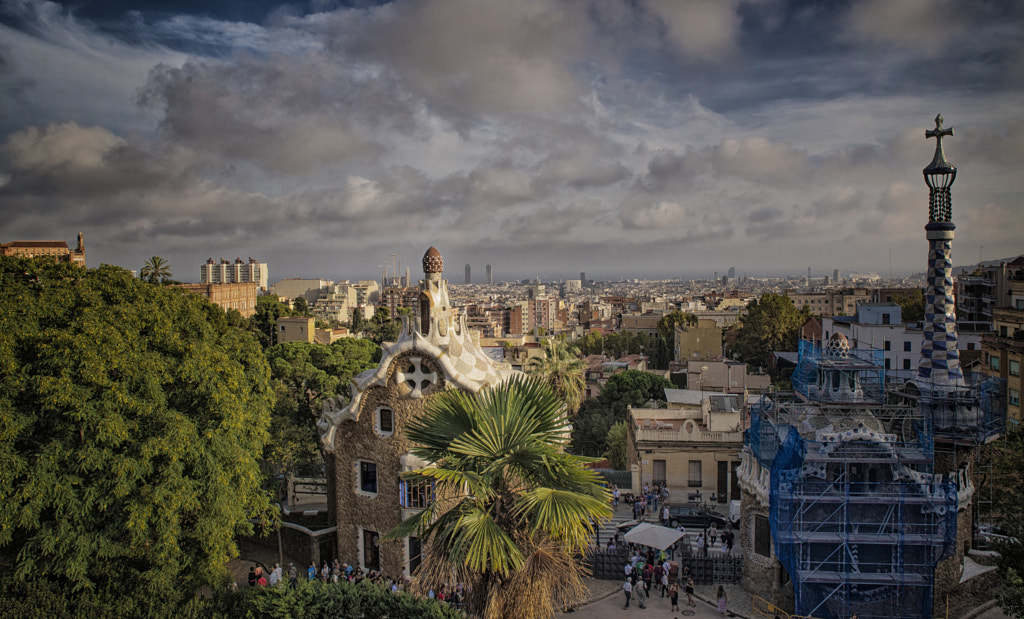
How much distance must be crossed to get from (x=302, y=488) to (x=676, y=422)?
65.3 feet

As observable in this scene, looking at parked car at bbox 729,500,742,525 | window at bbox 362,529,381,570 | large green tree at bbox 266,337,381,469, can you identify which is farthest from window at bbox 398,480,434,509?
parked car at bbox 729,500,742,525

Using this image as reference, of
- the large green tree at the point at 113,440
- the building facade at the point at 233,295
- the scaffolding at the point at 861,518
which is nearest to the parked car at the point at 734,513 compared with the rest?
the scaffolding at the point at 861,518

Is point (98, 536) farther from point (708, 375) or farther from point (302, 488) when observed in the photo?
point (708, 375)

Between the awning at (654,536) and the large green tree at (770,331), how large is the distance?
5272cm

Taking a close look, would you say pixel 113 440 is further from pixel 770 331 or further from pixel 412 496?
pixel 770 331

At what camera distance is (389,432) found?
23.5 meters

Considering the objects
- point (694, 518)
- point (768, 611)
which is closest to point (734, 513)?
point (694, 518)

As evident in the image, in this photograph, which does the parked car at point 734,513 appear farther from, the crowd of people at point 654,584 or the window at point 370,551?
the window at point 370,551

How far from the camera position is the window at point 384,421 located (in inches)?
926

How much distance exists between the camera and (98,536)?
1717cm

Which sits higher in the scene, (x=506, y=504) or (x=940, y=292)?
(x=940, y=292)

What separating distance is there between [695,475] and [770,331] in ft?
153

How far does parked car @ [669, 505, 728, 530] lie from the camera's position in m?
27.3

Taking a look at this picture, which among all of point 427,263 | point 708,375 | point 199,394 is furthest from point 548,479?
point 708,375
